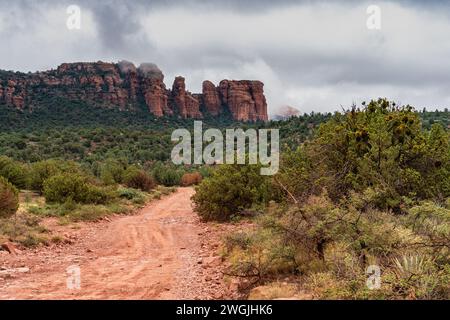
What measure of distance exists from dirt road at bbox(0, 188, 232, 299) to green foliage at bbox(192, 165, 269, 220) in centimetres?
132

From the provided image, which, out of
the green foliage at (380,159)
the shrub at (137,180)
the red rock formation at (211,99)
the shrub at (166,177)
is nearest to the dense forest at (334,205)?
the green foliage at (380,159)

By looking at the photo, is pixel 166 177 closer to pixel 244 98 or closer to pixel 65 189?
pixel 65 189

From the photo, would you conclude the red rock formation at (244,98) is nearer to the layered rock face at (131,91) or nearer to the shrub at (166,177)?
the layered rock face at (131,91)

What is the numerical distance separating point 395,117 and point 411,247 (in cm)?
709

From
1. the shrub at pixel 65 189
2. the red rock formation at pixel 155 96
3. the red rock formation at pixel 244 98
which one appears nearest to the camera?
the shrub at pixel 65 189

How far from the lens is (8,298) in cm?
676

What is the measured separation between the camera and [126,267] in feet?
30.5

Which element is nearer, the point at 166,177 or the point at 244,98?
the point at 166,177

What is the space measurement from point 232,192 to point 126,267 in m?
7.66

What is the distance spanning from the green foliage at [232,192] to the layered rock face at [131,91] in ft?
197

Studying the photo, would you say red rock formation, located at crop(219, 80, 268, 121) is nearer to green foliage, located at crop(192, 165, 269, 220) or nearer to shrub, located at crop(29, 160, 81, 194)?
shrub, located at crop(29, 160, 81, 194)

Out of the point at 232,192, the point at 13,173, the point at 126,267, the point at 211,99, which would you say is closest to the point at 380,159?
the point at 232,192

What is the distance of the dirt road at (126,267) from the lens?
7.21 meters
